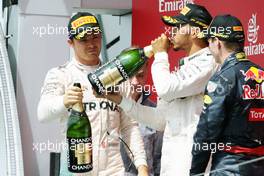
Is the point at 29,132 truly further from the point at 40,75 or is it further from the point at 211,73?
the point at 211,73

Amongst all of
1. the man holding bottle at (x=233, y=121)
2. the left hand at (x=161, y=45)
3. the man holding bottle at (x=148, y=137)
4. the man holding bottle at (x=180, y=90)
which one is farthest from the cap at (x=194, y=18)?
the man holding bottle at (x=148, y=137)

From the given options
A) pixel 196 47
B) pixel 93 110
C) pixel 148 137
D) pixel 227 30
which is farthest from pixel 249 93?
pixel 148 137

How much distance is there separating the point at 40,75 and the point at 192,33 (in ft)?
4.54

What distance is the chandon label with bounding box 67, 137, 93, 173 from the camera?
190 centimetres

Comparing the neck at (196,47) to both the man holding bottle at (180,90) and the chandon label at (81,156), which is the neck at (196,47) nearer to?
the man holding bottle at (180,90)

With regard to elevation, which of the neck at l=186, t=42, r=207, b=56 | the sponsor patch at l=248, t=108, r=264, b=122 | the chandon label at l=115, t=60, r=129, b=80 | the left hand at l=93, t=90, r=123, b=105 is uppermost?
the neck at l=186, t=42, r=207, b=56

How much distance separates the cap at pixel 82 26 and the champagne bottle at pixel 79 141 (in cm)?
20

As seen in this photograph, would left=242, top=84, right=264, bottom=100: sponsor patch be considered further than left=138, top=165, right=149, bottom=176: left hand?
No

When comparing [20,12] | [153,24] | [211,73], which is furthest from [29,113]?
[211,73]

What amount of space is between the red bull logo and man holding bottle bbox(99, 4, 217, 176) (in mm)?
169

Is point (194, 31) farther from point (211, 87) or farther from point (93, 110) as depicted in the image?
point (93, 110)

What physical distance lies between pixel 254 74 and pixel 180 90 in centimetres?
22

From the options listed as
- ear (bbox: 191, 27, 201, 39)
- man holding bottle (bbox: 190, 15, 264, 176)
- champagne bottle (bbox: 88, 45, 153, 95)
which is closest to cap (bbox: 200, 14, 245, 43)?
man holding bottle (bbox: 190, 15, 264, 176)

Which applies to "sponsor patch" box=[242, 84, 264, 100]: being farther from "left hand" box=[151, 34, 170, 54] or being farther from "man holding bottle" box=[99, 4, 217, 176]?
"left hand" box=[151, 34, 170, 54]
